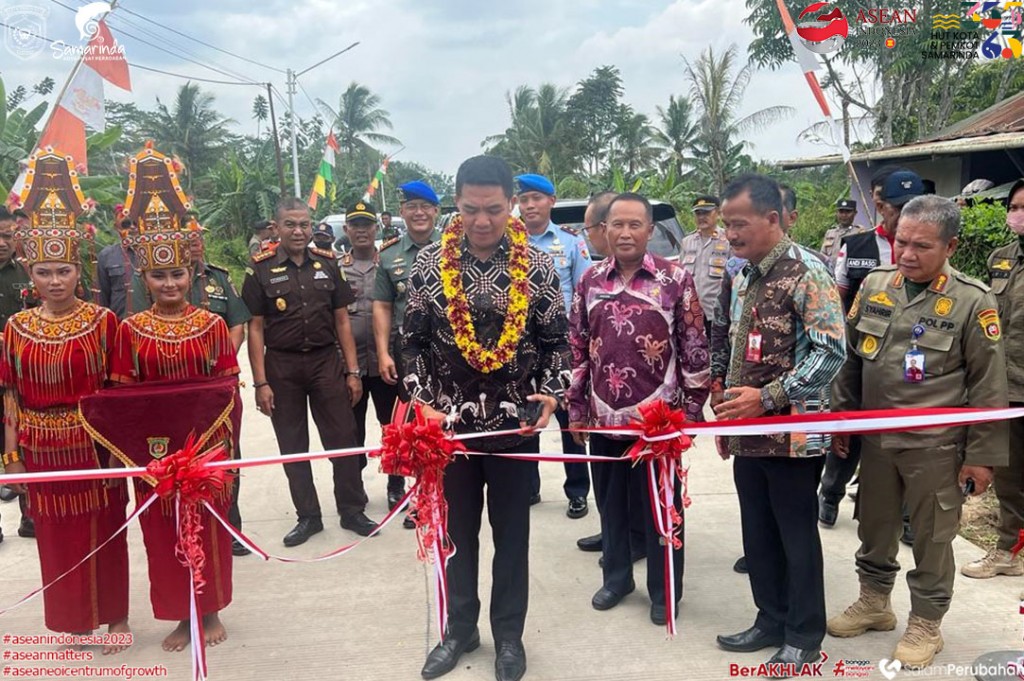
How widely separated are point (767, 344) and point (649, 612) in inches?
58.1

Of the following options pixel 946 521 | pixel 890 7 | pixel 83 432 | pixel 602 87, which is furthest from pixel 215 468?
pixel 602 87

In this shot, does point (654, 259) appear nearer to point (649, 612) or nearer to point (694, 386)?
point (694, 386)

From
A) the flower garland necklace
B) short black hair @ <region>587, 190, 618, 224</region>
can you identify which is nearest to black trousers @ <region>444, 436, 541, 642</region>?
the flower garland necklace

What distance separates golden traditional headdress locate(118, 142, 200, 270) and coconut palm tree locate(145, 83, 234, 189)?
3885 centimetres

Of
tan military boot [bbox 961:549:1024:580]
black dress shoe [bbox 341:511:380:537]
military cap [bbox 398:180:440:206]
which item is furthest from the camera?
military cap [bbox 398:180:440:206]

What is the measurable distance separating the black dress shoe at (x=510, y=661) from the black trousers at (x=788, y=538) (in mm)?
1071

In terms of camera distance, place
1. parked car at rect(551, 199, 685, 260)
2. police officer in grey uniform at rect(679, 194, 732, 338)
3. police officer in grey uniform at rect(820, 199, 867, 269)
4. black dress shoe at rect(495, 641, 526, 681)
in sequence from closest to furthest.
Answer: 1. black dress shoe at rect(495, 641, 526, 681)
2. police officer in grey uniform at rect(679, 194, 732, 338)
3. police officer in grey uniform at rect(820, 199, 867, 269)
4. parked car at rect(551, 199, 685, 260)

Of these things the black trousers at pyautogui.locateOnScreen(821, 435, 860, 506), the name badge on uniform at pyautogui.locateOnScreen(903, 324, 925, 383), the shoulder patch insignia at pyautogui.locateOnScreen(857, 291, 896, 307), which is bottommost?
the black trousers at pyautogui.locateOnScreen(821, 435, 860, 506)

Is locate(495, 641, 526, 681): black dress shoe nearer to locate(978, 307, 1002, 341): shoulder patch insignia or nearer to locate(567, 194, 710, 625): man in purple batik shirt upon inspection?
locate(567, 194, 710, 625): man in purple batik shirt

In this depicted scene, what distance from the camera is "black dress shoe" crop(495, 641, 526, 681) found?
2.92 meters

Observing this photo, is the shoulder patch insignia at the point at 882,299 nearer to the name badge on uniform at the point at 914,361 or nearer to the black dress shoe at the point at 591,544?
the name badge on uniform at the point at 914,361

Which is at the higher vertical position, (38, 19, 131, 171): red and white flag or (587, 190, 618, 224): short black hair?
(38, 19, 131, 171): red and white flag

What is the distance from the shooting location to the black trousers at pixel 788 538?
2.84 metres

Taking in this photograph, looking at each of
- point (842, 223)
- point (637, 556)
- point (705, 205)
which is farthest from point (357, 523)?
point (842, 223)
